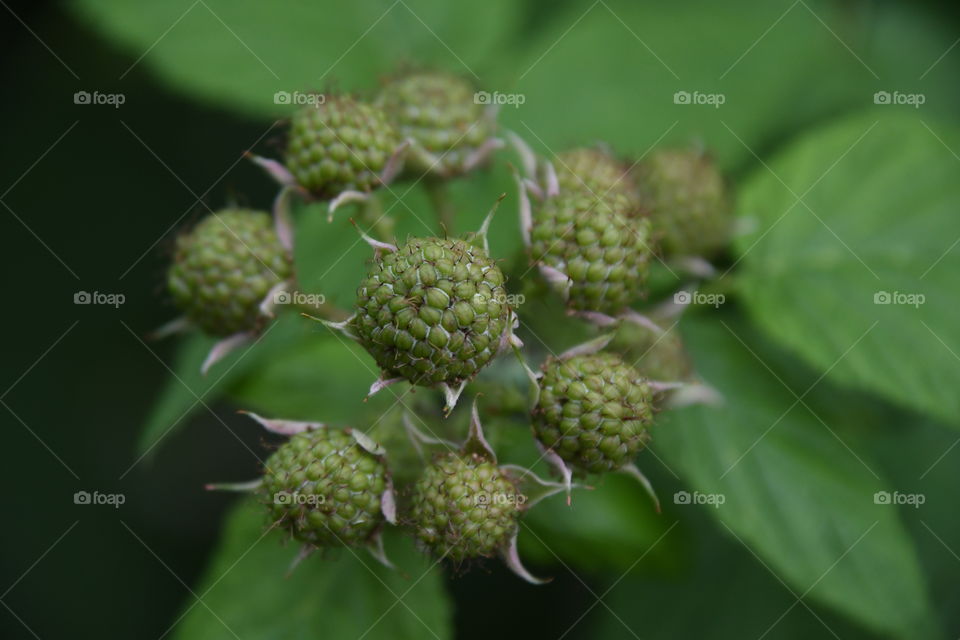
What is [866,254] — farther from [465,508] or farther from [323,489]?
[323,489]

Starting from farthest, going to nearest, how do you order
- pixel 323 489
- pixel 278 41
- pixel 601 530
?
pixel 278 41, pixel 601 530, pixel 323 489

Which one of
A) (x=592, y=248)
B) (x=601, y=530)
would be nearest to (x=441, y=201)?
(x=592, y=248)

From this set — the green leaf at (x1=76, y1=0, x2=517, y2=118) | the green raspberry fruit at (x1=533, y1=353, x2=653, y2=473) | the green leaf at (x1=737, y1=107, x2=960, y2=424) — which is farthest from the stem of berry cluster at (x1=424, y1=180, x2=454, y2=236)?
the green leaf at (x1=737, y1=107, x2=960, y2=424)

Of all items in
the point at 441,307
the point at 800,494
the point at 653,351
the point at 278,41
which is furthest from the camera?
the point at 278,41

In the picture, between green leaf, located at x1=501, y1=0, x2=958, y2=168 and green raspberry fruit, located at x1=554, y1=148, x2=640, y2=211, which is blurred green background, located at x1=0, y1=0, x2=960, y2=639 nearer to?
green leaf, located at x1=501, y1=0, x2=958, y2=168

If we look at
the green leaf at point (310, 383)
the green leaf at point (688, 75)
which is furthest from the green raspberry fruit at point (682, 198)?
the green leaf at point (310, 383)
